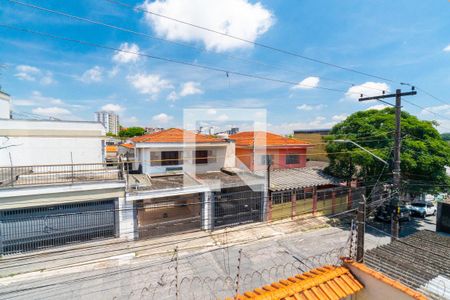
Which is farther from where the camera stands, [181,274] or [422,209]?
[422,209]

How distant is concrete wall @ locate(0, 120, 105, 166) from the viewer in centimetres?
1449

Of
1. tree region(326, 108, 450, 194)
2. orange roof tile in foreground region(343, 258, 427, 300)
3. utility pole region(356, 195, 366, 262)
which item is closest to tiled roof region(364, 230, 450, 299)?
utility pole region(356, 195, 366, 262)

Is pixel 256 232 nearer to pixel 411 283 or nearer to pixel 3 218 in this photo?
pixel 411 283

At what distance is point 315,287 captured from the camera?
11.9ft

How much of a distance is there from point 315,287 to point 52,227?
11.7 m

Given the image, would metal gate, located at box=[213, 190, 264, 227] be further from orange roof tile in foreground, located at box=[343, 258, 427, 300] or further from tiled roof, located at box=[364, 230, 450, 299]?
orange roof tile in foreground, located at box=[343, 258, 427, 300]

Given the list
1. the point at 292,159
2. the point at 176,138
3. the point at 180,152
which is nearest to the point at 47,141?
the point at 176,138

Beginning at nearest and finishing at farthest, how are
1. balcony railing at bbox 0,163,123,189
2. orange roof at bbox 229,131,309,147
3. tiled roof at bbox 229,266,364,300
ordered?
tiled roof at bbox 229,266,364,300 < balcony railing at bbox 0,163,123,189 < orange roof at bbox 229,131,309,147

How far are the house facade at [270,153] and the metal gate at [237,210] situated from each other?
3.70 metres

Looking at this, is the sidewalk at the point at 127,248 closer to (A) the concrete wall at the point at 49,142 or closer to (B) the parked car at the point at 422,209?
(A) the concrete wall at the point at 49,142

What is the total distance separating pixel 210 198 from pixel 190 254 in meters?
3.31

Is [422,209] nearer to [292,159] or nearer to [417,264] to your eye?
[292,159]

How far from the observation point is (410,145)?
12.0 metres

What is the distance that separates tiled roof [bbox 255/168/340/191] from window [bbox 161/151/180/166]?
6980 mm
